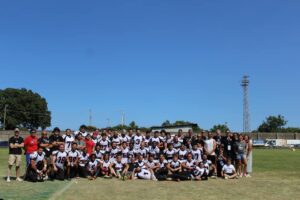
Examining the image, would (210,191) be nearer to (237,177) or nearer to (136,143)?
(237,177)

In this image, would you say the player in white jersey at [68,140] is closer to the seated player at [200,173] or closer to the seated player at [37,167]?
the seated player at [37,167]

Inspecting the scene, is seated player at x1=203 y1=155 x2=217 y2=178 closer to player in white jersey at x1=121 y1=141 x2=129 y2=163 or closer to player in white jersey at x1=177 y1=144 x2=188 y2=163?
player in white jersey at x1=177 y1=144 x2=188 y2=163

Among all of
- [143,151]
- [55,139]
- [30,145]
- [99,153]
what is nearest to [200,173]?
[143,151]

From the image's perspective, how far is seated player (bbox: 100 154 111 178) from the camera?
1688cm

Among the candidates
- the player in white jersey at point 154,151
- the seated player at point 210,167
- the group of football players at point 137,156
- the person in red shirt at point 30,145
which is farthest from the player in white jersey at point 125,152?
the person in red shirt at point 30,145

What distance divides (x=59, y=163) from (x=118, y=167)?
7.90 ft

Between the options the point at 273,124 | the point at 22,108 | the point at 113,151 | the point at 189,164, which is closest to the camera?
the point at 189,164

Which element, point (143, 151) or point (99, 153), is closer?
point (99, 153)

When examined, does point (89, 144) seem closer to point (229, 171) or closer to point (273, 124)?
point (229, 171)

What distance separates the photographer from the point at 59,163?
1614 centimetres

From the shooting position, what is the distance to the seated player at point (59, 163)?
15.9m

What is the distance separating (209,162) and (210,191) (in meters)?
4.54

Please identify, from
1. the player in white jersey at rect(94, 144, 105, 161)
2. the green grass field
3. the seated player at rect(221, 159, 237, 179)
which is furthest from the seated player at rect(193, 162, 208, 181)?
the player in white jersey at rect(94, 144, 105, 161)

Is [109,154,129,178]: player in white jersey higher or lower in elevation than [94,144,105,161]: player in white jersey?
lower
